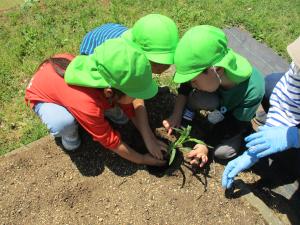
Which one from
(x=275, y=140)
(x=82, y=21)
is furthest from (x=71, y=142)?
(x=82, y=21)

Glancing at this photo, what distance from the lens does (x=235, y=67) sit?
2184mm

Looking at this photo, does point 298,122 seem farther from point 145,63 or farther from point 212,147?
point 145,63

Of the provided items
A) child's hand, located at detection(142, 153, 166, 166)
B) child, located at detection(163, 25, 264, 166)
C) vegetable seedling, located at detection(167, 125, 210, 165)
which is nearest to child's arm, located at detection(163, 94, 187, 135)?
child, located at detection(163, 25, 264, 166)

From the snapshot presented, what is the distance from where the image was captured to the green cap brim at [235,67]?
6.91 ft

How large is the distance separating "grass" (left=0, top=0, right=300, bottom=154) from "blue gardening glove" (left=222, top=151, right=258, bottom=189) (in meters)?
1.46

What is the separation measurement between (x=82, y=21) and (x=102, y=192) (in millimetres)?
1789

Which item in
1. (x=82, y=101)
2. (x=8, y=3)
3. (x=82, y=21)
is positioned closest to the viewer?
(x=82, y=101)

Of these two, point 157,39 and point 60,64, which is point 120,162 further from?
point 157,39

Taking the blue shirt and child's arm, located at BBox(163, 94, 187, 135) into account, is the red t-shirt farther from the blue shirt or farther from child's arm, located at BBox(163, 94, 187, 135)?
child's arm, located at BBox(163, 94, 187, 135)

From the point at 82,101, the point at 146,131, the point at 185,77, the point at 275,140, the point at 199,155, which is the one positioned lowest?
the point at 199,155

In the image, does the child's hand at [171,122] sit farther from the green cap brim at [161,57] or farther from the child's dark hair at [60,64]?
the child's dark hair at [60,64]

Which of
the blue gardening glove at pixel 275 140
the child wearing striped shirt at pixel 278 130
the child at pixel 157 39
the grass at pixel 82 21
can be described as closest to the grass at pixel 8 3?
the grass at pixel 82 21

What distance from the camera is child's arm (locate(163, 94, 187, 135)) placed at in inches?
103

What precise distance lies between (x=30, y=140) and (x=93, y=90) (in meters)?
0.82
